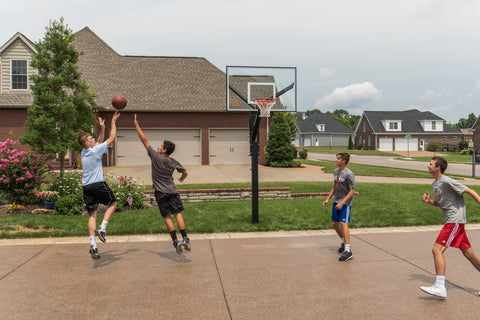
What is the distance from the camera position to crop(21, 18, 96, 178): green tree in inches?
469

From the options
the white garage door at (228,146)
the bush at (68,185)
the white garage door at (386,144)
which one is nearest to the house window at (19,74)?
the white garage door at (228,146)

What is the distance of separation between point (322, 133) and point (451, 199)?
76703 mm

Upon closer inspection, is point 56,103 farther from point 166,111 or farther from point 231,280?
point 166,111

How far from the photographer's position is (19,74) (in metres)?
20.8

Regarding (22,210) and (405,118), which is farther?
(405,118)

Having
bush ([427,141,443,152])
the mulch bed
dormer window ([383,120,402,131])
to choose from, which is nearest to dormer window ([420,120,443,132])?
dormer window ([383,120,402,131])

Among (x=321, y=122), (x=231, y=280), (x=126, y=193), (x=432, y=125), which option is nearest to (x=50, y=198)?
(x=126, y=193)

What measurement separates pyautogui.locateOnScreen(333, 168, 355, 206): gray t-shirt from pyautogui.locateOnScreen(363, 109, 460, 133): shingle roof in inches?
2345

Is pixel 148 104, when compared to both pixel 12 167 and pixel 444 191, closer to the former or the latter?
pixel 12 167

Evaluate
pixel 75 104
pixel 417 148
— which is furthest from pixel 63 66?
pixel 417 148

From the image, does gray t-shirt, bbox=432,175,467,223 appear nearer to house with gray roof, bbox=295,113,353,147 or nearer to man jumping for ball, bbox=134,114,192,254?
man jumping for ball, bbox=134,114,192,254

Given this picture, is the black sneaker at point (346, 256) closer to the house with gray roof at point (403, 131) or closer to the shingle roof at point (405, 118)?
the house with gray roof at point (403, 131)

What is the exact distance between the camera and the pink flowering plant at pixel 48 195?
9773mm

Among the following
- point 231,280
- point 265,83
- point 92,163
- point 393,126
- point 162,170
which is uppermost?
point 393,126
